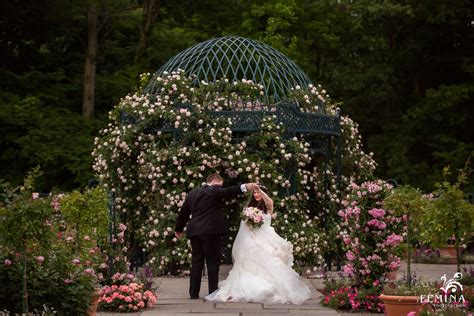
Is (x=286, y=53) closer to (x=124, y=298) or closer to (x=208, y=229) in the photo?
(x=208, y=229)

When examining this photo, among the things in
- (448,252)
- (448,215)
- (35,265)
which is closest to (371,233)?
(448,215)

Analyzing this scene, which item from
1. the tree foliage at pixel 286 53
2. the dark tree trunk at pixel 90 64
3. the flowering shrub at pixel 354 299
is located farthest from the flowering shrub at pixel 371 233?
the dark tree trunk at pixel 90 64

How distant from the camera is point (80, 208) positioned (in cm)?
1418

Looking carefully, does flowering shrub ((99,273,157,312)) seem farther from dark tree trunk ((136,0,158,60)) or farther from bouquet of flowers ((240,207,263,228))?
dark tree trunk ((136,0,158,60))

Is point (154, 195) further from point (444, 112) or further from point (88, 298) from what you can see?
point (444, 112)

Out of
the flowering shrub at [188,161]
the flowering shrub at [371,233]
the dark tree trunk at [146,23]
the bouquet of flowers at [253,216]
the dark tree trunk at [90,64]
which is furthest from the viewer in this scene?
the dark tree trunk at [146,23]

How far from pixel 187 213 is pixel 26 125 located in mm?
17471

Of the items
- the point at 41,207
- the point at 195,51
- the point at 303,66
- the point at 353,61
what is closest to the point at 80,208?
the point at 41,207

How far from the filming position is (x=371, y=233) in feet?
41.2

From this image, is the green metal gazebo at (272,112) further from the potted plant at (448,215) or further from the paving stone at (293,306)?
the potted plant at (448,215)

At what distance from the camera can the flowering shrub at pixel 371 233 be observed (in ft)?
40.9

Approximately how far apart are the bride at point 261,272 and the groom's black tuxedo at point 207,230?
11.2 inches

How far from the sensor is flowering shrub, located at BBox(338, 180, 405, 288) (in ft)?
40.9

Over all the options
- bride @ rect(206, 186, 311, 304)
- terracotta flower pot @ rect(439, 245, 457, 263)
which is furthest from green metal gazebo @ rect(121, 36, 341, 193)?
terracotta flower pot @ rect(439, 245, 457, 263)
